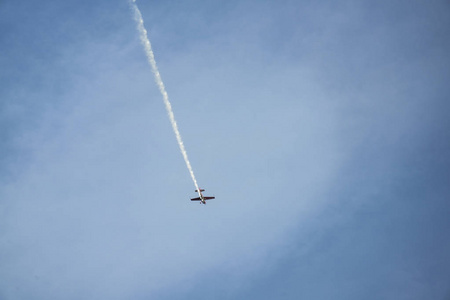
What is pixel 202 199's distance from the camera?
227 feet

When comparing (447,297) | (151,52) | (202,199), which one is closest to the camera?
(151,52)

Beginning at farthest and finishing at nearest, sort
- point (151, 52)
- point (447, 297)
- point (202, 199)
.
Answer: point (447, 297) < point (202, 199) < point (151, 52)

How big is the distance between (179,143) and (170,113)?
5.17 meters

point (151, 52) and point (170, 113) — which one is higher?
point (151, 52)

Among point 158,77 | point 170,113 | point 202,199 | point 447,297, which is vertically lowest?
point 447,297

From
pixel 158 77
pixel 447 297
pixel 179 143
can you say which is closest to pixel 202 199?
pixel 179 143

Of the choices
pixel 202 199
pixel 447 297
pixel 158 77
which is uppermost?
pixel 158 77

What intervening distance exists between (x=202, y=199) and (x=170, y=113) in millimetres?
21542

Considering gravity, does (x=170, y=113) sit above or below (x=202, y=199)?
above

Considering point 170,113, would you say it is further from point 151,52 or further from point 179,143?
point 151,52

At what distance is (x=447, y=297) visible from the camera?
104625mm

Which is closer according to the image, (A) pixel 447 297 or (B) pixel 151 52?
(B) pixel 151 52

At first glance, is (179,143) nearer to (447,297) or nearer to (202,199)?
(202,199)

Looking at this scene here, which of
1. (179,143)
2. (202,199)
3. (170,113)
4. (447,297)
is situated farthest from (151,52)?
(447,297)
